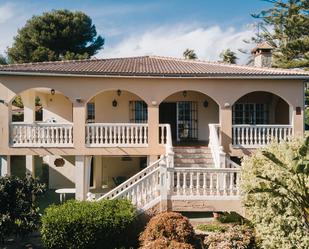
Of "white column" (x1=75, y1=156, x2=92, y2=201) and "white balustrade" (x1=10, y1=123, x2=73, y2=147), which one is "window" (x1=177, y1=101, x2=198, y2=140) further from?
"white balustrade" (x1=10, y1=123, x2=73, y2=147)

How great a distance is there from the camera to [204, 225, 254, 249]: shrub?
10.3 meters

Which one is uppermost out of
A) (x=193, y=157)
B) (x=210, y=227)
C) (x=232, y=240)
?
(x=193, y=157)

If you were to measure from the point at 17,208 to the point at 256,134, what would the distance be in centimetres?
1092

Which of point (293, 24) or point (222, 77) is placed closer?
point (222, 77)

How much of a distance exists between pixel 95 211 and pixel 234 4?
19448 millimetres

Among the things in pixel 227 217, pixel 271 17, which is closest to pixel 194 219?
pixel 227 217

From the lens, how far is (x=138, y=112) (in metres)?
20.3

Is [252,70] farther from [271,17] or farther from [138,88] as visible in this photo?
[271,17]

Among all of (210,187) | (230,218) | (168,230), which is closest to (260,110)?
(230,218)

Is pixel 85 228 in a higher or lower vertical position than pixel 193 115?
lower

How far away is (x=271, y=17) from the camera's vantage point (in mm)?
34844

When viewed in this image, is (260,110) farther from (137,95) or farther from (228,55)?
(228,55)

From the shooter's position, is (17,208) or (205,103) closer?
(17,208)

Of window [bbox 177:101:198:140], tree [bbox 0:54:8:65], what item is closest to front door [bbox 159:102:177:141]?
window [bbox 177:101:198:140]
